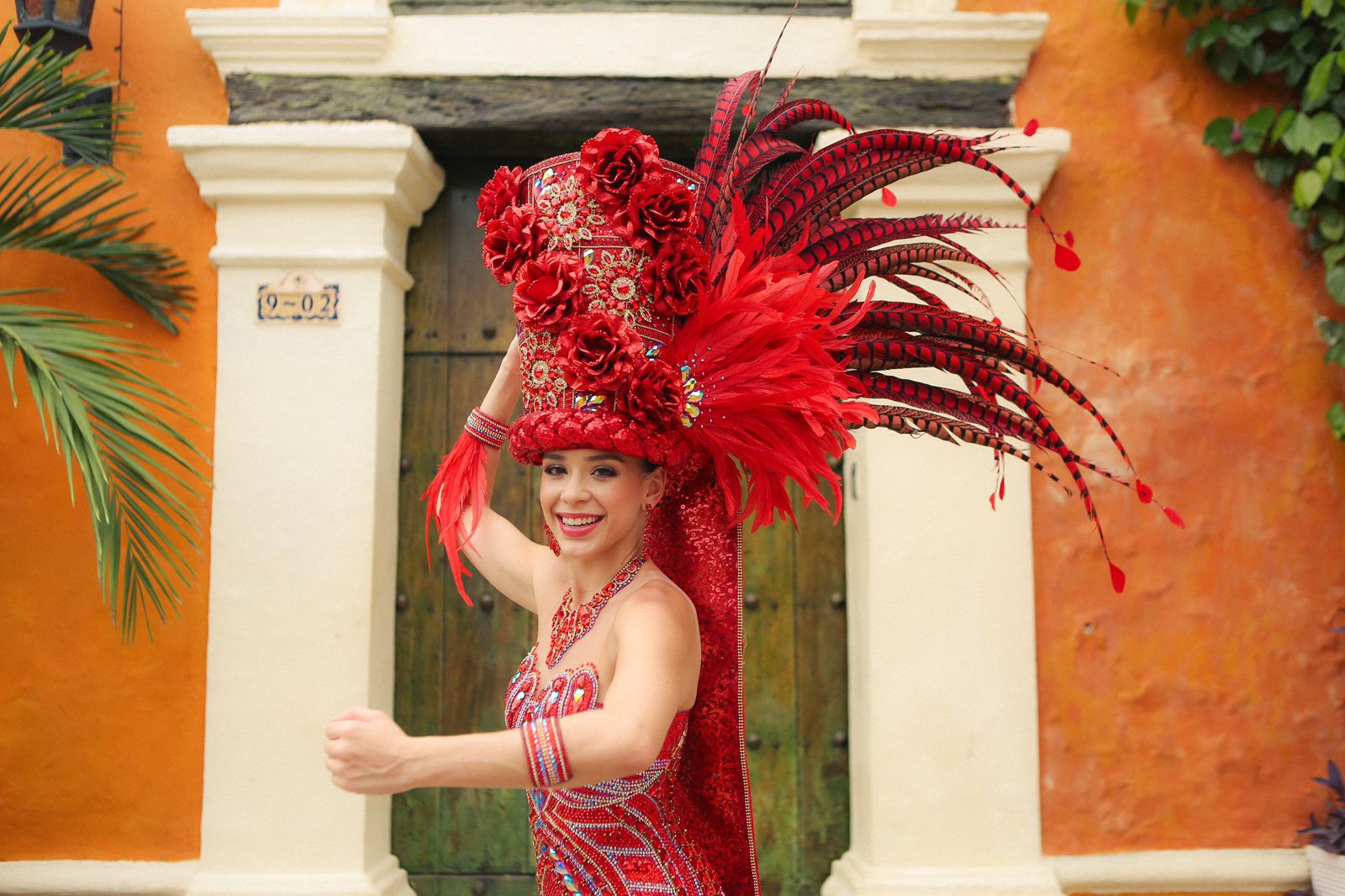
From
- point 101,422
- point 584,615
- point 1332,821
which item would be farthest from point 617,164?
point 1332,821

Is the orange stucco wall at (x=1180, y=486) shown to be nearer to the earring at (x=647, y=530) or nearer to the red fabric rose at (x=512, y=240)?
the earring at (x=647, y=530)

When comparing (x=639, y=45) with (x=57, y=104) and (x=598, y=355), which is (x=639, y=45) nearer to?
(x=57, y=104)

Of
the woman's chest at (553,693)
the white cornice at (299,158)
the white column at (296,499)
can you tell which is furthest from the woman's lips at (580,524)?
the white cornice at (299,158)

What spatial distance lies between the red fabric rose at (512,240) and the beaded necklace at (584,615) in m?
0.50

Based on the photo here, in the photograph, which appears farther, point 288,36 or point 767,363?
point 288,36

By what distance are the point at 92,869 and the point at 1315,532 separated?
3523 millimetres

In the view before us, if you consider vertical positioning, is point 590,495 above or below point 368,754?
above

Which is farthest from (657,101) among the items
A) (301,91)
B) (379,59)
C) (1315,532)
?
(1315,532)

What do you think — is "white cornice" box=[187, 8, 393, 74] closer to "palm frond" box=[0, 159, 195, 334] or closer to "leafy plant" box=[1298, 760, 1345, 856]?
"palm frond" box=[0, 159, 195, 334]

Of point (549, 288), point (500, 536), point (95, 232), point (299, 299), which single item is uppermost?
point (95, 232)

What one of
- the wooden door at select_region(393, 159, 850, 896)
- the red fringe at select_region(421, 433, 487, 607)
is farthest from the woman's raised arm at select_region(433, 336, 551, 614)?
the wooden door at select_region(393, 159, 850, 896)

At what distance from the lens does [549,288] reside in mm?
1562

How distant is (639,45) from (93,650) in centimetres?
230

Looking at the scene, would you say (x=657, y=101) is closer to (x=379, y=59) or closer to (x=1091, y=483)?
(x=379, y=59)
